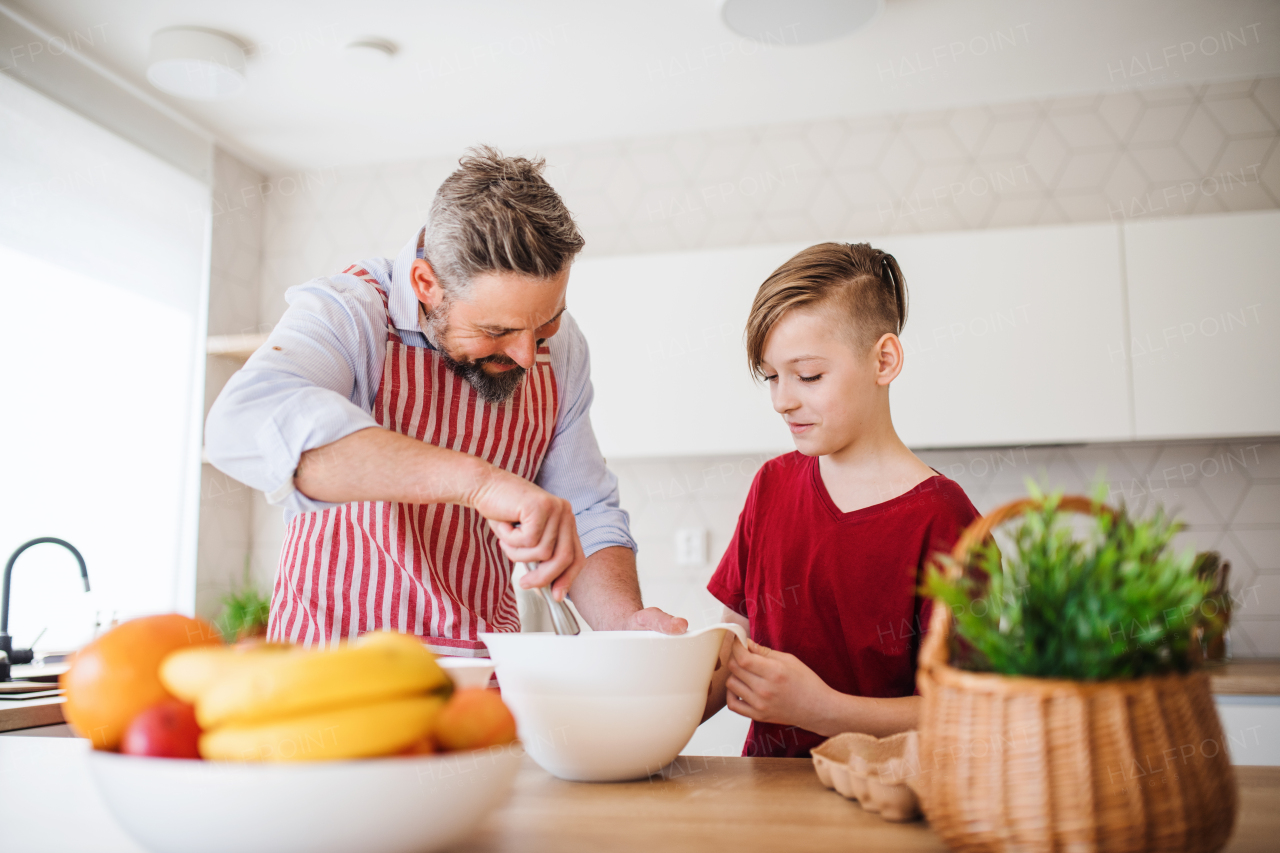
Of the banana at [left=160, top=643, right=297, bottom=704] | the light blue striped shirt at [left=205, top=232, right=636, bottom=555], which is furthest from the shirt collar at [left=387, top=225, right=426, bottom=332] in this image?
the banana at [left=160, top=643, right=297, bottom=704]

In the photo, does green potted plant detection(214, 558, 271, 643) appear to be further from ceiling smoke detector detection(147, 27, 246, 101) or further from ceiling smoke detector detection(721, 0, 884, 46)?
ceiling smoke detector detection(721, 0, 884, 46)

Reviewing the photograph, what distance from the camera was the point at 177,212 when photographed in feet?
9.39

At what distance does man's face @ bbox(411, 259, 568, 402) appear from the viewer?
1118mm

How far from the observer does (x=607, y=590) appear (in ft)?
4.06

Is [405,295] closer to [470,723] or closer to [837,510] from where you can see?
[837,510]

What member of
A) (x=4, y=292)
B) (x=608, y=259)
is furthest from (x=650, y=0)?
(x=4, y=292)

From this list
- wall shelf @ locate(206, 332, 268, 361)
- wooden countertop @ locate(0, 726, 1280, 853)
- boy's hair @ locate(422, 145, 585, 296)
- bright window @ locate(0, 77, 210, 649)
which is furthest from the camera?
wall shelf @ locate(206, 332, 268, 361)

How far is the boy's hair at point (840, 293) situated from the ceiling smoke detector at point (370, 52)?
1.61 m

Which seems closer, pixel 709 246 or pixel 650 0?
pixel 650 0

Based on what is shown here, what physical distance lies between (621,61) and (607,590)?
1797 millimetres

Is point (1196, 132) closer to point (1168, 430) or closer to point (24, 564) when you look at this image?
point (1168, 430)

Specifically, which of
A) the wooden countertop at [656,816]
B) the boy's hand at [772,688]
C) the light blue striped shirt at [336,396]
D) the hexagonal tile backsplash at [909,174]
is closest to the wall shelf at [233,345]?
the hexagonal tile backsplash at [909,174]

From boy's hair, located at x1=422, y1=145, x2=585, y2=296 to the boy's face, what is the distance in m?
0.34

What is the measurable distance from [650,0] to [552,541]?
178 cm
